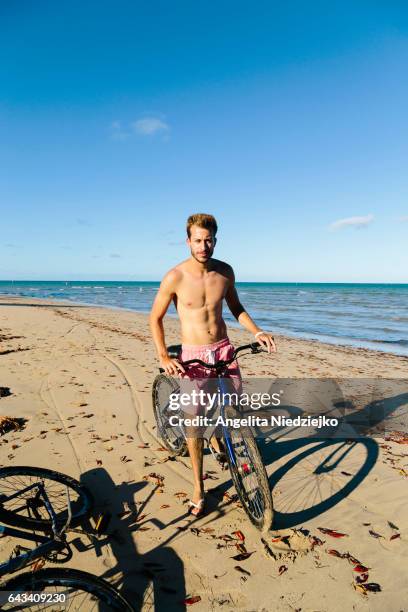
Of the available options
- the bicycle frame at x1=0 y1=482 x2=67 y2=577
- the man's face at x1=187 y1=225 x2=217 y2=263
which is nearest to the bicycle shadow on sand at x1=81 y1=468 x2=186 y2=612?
the bicycle frame at x1=0 y1=482 x2=67 y2=577

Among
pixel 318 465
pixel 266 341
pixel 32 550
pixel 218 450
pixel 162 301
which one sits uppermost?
pixel 162 301

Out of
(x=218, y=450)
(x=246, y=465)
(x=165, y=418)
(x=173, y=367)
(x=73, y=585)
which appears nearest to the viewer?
(x=73, y=585)

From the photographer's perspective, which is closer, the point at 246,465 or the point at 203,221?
the point at 246,465

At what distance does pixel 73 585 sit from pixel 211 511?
79.8 inches

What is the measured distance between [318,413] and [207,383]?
13.0 ft

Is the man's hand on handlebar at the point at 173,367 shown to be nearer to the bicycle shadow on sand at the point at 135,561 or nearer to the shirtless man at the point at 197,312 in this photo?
the shirtless man at the point at 197,312

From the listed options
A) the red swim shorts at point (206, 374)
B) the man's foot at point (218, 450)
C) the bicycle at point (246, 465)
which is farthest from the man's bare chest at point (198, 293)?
the man's foot at point (218, 450)

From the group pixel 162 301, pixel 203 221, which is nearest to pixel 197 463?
pixel 162 301

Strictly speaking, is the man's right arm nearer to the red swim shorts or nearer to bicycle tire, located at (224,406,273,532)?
the red swim shorts

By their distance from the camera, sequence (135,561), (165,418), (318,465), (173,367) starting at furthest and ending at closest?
(165,418) < (318,465) < (173,367) < (135,561)

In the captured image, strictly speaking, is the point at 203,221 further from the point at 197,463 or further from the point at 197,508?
the point at 197,508

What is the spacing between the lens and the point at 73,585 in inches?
79.2

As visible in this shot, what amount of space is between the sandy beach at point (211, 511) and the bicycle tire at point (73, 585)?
2.07ft

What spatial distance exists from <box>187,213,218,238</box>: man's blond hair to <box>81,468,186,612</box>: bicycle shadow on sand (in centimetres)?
303
